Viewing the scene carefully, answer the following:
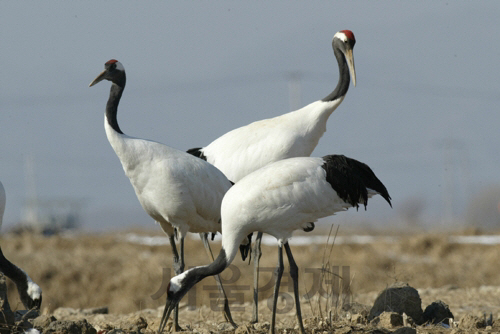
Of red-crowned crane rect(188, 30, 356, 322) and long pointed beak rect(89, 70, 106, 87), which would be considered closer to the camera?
long pointed beak rect(89, 70, 106, 87)

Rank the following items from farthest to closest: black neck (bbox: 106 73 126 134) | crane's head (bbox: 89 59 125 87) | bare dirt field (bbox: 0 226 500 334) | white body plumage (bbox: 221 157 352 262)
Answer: bare dirt field (bbox: 0 226 500 334)
crane's head (bbox: 89 59 125 87)
black neck (bbox: 106 73 126 134)
white body plumage (bbox: 221 157 352 262)

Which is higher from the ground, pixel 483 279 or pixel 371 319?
pixel 371 319

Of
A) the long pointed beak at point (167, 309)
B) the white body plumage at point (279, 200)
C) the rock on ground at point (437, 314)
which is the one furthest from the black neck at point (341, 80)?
the long pointed beak at point (167, 309)

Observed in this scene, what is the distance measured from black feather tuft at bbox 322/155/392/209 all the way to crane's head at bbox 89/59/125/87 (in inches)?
83.3

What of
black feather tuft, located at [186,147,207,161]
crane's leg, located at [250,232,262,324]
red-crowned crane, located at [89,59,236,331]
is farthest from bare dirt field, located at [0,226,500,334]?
red-crowned crane, located at [89,59,236,331]

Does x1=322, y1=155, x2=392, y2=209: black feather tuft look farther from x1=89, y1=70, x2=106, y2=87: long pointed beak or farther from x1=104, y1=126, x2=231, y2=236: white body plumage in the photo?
x1=89, y1=70, x2=106, y2=87: long pointed beak

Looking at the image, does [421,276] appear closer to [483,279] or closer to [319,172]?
[483,279]

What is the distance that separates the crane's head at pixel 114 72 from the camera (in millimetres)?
6578

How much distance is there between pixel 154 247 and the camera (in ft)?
56.7

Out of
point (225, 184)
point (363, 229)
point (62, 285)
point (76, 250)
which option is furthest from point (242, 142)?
point (363, 229)

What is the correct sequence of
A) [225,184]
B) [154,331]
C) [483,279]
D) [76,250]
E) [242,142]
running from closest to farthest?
[154,331], [225,184], [242,142], [483,279], [76,250]

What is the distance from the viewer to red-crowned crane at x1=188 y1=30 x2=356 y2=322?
6.94 m

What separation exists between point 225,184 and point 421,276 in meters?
7.55

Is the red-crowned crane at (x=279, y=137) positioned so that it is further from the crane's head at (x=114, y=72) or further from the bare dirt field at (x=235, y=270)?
the bare dirt field at (x=235, y=270)
